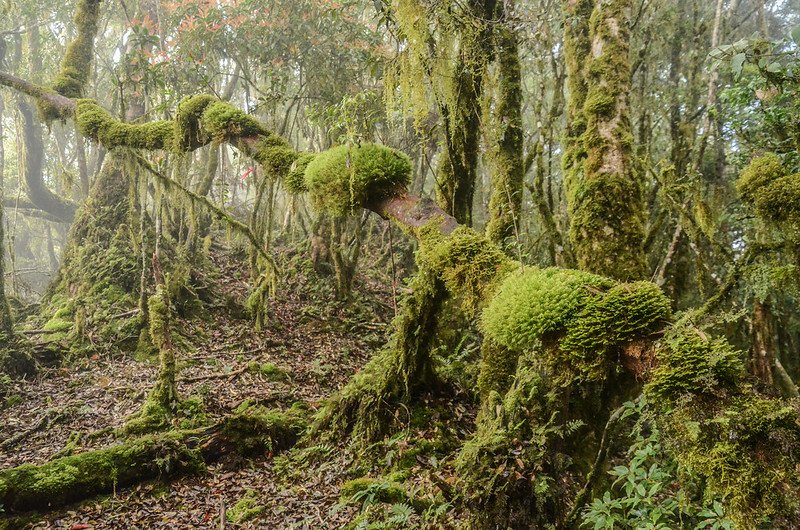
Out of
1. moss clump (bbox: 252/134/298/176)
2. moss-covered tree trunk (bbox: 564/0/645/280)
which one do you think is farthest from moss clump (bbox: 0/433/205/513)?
moss-covered tree trunk (bbox: 564/0/645/280)

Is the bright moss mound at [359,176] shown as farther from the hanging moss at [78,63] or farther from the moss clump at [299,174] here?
the hanging moss at [78,63]

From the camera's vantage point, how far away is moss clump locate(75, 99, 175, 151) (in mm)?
4902

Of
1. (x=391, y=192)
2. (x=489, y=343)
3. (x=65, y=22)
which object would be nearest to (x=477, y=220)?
(x=489, y=343)

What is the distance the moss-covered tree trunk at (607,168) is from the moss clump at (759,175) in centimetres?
61

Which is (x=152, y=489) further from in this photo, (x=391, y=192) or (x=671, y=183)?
(x=671, y=183)

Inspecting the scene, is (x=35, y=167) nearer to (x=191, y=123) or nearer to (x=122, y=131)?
(x=122, y=131)

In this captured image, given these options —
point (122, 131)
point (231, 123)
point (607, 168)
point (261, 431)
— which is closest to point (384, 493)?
point (261, 431)

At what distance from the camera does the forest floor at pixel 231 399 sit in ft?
13.9

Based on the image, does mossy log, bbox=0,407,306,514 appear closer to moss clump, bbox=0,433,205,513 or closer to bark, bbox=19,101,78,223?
moss clump, bbox=0,433,205,513

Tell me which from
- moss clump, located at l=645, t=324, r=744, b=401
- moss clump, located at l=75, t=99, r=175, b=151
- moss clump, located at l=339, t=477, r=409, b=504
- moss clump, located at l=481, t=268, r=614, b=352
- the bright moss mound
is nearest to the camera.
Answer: moss clump, located at l=645, t=324, r=744, b=401

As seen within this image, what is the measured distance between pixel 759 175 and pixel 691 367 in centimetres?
211

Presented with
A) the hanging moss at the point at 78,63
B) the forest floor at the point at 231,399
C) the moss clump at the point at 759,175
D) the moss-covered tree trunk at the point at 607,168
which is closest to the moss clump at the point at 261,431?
the forest floor at the point at 231,399

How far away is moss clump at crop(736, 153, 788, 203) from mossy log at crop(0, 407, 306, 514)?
484 cm

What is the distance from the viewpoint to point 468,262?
2.60 metres
